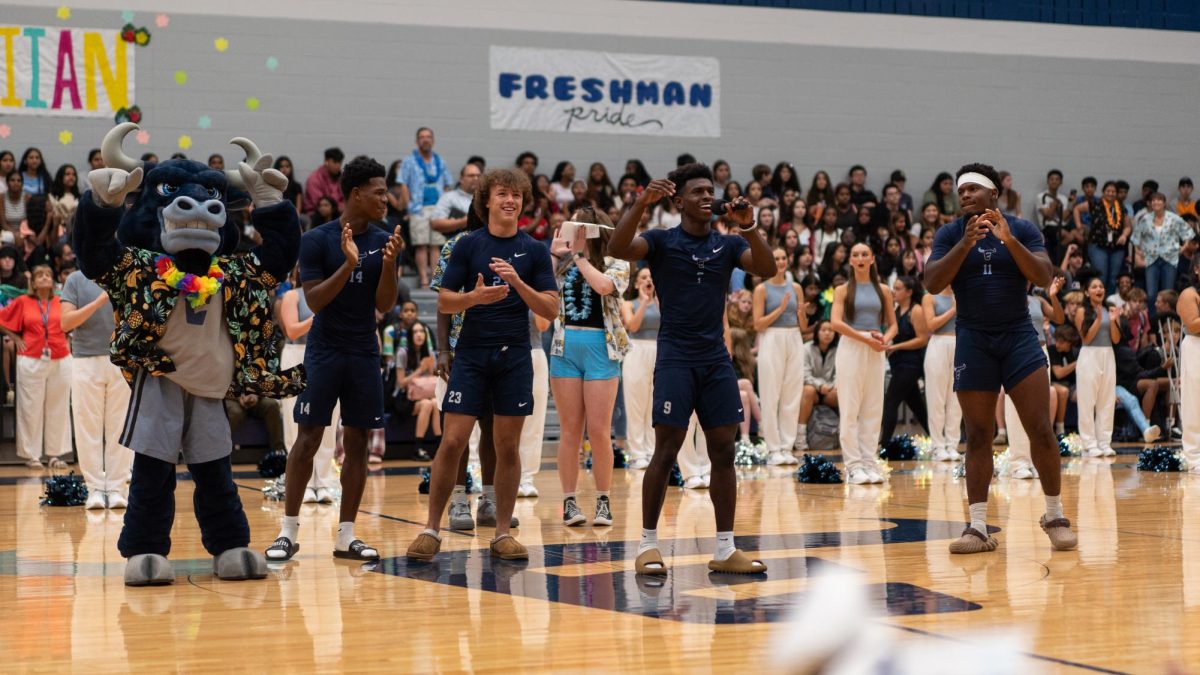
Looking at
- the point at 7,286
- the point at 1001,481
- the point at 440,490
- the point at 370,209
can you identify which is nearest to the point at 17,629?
the point at 440,490

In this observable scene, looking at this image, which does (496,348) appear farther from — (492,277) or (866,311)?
(866,311)

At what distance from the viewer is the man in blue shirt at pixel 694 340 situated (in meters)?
6.61

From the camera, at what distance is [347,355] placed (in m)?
7.16

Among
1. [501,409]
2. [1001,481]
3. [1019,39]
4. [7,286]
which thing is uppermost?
[1019,39]

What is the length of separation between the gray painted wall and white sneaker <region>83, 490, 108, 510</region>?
932cm

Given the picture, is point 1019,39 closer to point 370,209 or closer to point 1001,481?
point 1001,481

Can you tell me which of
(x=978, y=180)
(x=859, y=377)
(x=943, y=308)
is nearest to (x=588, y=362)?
(x=978, y=180)

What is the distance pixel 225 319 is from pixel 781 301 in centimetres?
758

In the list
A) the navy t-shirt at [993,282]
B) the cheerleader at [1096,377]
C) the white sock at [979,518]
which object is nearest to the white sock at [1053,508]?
the white sock at [979,518]

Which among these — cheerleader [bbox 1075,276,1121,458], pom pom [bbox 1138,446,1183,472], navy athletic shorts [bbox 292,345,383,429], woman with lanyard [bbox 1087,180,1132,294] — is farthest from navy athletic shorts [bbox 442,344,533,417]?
woman with lanyard [bbox 1087,180,1132,294]

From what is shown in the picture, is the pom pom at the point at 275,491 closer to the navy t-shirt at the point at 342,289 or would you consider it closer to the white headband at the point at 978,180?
the navy t-shirt at the point at 342,289

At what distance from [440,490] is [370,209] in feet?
4.78

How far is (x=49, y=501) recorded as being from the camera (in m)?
10.2

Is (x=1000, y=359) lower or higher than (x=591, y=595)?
A: higher
